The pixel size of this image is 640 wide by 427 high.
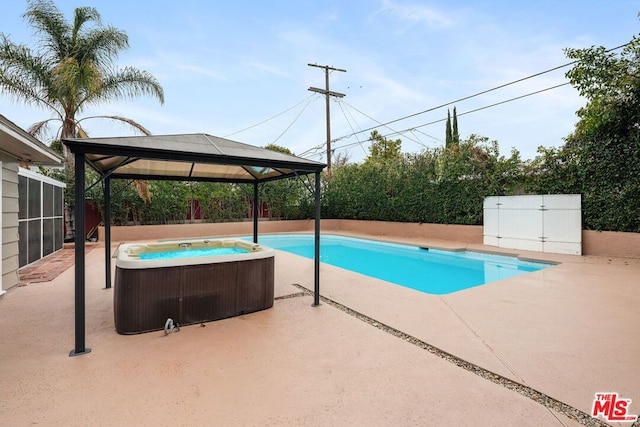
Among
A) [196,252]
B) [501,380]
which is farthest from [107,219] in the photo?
[501,380]

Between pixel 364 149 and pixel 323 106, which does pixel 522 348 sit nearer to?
pixel 323 106

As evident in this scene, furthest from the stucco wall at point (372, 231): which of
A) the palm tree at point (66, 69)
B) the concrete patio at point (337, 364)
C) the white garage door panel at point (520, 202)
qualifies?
the concrete patio at point (337, 364)

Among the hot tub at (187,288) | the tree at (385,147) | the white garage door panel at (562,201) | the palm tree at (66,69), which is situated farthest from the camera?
the tree at (385,147)

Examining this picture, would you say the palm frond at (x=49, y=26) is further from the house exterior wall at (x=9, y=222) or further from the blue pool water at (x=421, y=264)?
the blue pool water at (x=421, y=264)

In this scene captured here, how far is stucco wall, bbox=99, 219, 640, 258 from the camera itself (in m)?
7.71

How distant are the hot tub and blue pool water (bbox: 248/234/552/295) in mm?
3776

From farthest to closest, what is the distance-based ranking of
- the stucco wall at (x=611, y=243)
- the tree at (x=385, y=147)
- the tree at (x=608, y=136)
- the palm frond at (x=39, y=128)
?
the tree at (x=385, y=147) → the palm frond at (x=39, y=128) → the stucco wall at (x=611, y=243) → the tree at (x=608, y=136)

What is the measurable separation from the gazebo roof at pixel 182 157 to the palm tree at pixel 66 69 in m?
6.59

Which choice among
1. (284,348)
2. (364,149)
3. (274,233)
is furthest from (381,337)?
(364,149)

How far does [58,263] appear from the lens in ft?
23.5

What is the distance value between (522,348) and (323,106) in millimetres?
15871

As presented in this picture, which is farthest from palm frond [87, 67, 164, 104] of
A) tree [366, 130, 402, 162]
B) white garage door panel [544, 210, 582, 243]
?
tree [366, 130, 402, 162]

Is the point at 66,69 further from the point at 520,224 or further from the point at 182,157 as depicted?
the point at 520,224

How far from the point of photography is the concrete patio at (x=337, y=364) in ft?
6.72
